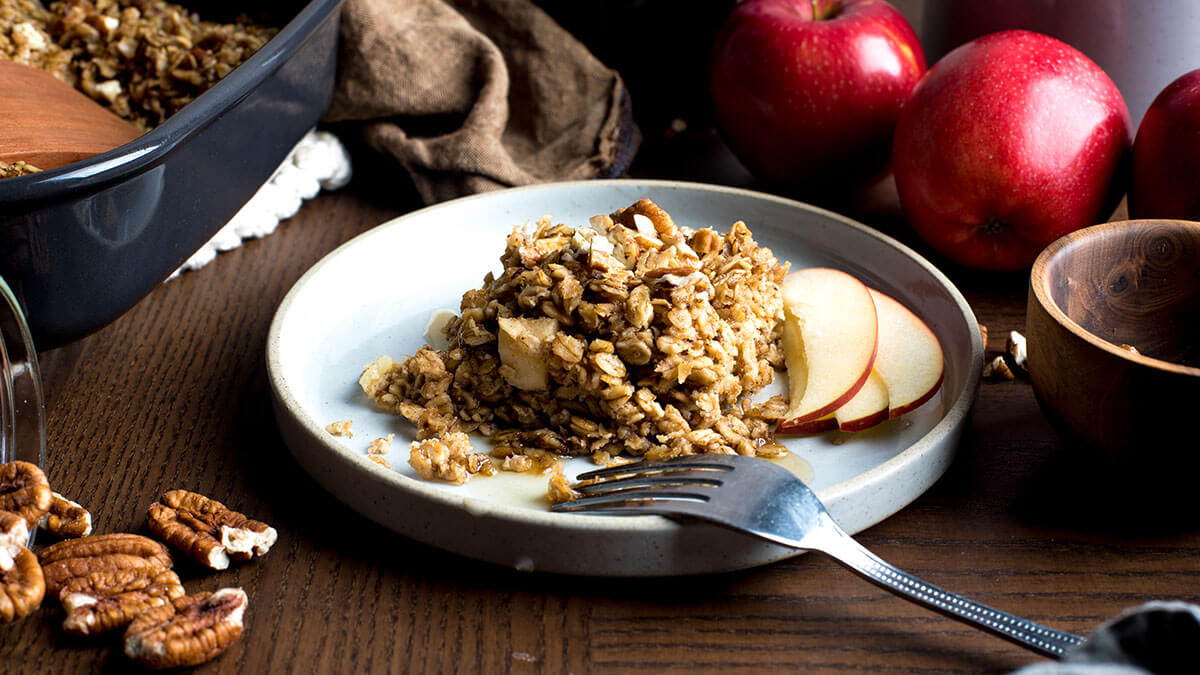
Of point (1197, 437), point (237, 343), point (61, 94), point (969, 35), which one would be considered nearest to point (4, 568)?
point (237, 343)

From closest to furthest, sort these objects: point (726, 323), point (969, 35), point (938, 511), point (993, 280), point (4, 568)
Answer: point (4, 568), point (938, 511), point (726, 323), point (993, 280), point (969, 35)

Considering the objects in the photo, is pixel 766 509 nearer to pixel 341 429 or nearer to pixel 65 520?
pixel 341 429

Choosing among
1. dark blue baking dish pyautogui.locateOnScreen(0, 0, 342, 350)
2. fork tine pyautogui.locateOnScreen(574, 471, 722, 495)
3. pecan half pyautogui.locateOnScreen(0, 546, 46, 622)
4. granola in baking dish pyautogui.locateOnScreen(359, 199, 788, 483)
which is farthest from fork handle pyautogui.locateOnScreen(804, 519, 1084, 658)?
dark blue baking dish pyautogui.locateOnScreen(0, 0, 342, 350)

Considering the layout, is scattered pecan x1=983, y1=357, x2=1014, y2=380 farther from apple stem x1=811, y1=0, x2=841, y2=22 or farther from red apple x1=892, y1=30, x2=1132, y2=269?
apple stem x1=811, y1=0, x2=841, y2=22

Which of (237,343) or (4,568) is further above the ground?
(4,568)

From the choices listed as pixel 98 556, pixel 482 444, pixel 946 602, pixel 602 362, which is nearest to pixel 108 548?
pixel 98 556

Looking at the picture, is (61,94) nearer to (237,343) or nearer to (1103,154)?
(237,343)

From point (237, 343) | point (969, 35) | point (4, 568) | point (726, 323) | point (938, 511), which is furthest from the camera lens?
point (969, 35)

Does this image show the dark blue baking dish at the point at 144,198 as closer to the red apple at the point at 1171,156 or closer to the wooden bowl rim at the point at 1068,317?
the wooden bowl rim at the point at 1068,317
